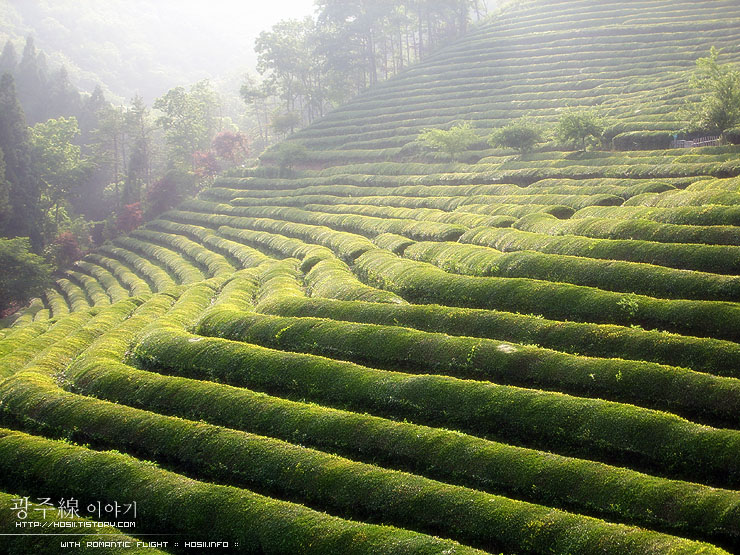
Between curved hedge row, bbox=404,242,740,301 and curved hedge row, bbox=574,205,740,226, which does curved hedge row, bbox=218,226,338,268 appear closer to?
curved hedge row, bbox=404,242,740,301

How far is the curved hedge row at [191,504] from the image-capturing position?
15.9 metres

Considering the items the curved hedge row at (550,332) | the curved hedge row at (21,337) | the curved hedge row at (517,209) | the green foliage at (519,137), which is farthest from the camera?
the green foliage at (519,137)

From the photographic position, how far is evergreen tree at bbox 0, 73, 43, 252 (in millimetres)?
71000

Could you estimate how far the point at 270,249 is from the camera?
174 ft

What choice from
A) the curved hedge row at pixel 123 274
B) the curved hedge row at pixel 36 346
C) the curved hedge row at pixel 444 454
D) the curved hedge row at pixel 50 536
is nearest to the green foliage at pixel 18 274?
the curved hedge row at pixel 123 274

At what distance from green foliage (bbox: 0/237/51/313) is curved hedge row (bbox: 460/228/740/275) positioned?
43395 millimetres

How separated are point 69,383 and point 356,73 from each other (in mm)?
99333

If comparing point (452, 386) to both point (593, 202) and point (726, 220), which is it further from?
point (593, 202)

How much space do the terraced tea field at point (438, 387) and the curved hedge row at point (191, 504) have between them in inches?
2.5

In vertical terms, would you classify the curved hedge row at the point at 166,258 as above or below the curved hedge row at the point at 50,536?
below

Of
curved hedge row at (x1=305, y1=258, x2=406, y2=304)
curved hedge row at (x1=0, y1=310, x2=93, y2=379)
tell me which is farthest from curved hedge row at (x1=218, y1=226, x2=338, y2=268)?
curved hedge row at (x1=0, y1=310, x2=93, y2=379)

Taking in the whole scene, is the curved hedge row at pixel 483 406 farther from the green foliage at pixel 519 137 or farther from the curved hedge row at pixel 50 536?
the green foliage at pixel 519 137

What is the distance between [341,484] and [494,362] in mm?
7998

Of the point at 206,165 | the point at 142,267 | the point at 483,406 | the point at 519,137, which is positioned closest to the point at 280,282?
the point at 483,406
